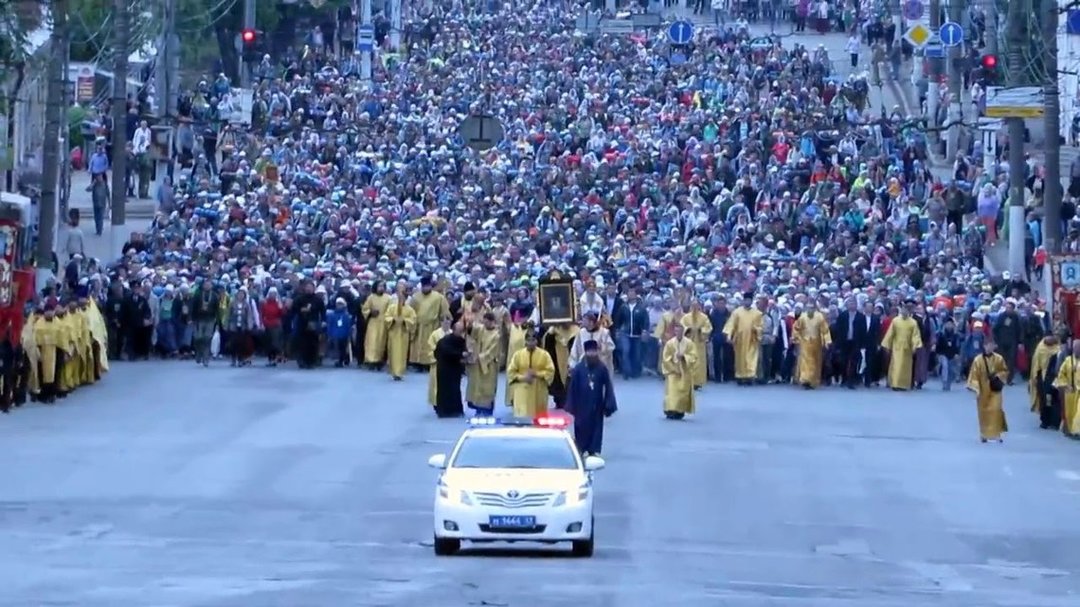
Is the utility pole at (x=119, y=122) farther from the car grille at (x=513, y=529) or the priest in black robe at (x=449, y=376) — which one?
the car grille at (x=513, y=529)

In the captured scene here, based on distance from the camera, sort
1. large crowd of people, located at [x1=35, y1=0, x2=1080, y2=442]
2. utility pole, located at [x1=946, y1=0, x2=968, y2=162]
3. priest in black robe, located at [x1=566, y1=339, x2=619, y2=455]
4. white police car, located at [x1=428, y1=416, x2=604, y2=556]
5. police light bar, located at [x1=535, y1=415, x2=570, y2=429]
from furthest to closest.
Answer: utility pole, located at [x1=946, y1=0, x2=968, y2=162] → large crowd of people, located at [x1=35, y1=0, x2=1080, y2=442] → priest in black robe, located at [x1=566, y1=339, x2=619, y2=455] → police light bar, located at [x1=535, y1=415, x2=570, y2=429] → white police car, located at [x1=428, y1=416, x2=604, y2=556]

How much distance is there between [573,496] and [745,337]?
798 inches

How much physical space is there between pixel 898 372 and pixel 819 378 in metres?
1.25

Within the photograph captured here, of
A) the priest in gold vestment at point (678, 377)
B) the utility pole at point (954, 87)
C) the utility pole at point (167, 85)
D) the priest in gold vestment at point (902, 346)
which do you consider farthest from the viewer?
the utility pole at point (954, 87)

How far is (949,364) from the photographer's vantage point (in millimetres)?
43781

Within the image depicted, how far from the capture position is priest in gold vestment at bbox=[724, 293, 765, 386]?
4350 centimetres

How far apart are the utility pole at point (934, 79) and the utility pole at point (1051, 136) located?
17.6 metres

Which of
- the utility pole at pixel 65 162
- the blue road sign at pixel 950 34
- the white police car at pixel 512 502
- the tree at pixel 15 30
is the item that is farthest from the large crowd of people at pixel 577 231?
the white police car at pixel 512 502

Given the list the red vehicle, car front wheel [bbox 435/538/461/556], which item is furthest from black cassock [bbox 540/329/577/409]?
car front wheel [bbox 435/538/461/556]

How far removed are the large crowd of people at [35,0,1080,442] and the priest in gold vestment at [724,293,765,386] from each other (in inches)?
2.2

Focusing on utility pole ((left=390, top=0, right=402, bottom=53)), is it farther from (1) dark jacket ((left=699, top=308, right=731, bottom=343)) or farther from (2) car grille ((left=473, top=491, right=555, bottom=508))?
(2) car grille ((left=473, top=491, right=555, bottom=508))

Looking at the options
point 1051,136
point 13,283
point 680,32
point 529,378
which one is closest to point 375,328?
point 13,283

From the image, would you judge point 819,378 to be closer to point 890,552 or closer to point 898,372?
A: point 898,372

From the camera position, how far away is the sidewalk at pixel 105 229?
51.2 m
